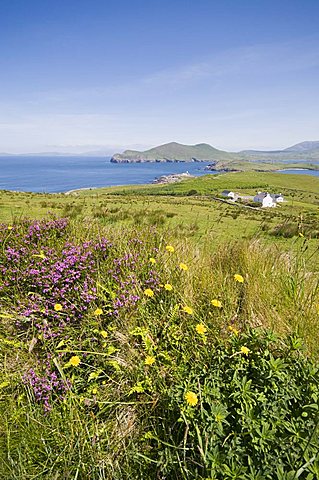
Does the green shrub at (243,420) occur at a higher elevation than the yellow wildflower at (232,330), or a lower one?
lower

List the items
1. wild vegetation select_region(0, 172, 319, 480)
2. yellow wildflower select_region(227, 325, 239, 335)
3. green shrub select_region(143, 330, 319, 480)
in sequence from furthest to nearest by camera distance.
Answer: yellow wildflower select_region(227, 325, 239, 335) < wild vegetation select_region(0, 172, 319, 480) < green shrub select_region(143, 330, 319, 480)

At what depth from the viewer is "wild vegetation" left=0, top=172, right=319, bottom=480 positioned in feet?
5.58

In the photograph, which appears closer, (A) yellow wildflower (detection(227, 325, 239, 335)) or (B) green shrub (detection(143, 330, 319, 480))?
(B) green shrub (detection(143, 330, 319, 480))

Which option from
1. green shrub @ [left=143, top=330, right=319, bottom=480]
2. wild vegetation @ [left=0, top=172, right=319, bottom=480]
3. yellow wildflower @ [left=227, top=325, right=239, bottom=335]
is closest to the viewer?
green shrub @ [left=143, top=330, right=319, bottom=480]

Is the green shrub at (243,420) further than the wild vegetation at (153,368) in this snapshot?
No

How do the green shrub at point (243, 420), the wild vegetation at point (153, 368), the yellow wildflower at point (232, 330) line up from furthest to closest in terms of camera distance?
the yellow wildflower at point (232, 330)
the wild vegetation at point (153, 368)
the green shrub at point (243, 420)

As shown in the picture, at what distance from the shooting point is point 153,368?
2.41 m

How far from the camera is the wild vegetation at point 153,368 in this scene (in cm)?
170

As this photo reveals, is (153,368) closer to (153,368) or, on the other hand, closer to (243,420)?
(153,368)

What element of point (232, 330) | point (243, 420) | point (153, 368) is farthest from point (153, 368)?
point (243, 420)

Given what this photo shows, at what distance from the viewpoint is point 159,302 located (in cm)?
317

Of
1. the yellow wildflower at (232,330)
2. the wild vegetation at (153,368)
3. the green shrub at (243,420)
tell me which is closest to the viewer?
the green shrub at (243,420)

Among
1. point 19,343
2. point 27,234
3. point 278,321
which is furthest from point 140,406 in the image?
point 27,234

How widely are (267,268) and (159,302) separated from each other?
1647 mm
